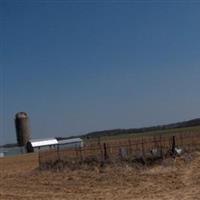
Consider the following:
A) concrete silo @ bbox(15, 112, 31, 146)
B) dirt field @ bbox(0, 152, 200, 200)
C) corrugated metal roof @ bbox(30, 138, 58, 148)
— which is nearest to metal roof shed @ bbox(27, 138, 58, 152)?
corrugated metal roof @ bbox(30, 138, 58, 148)

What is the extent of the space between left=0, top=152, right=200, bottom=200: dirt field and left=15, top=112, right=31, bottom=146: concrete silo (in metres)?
73.5

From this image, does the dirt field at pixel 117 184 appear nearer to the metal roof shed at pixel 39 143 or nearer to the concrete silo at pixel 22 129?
the metal roof shed at pixel 39 143

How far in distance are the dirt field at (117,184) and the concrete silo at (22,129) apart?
7346cm

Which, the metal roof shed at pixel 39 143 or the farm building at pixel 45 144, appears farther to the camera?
the metal roof shed at pixel 39 143

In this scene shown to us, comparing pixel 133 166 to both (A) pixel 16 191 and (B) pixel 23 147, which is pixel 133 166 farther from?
(B) pixel 23 147

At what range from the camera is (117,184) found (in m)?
22.1

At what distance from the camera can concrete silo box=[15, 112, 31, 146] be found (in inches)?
4003

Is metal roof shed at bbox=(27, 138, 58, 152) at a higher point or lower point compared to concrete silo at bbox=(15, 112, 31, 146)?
lower

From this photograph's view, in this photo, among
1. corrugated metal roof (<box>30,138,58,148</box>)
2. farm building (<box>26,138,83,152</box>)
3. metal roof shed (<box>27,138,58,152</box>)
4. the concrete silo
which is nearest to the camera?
farm building (<box>26,138,83,152</box>)

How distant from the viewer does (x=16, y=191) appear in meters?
22.4

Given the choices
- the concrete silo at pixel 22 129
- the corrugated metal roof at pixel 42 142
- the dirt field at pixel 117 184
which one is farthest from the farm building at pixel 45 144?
the dirt field at pixel 117 184

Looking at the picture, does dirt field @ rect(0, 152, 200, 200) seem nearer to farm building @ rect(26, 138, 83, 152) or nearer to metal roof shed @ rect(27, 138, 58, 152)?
farm building @ rect(26, 138, 83, 152)

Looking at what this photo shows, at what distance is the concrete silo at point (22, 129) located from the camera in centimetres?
10169

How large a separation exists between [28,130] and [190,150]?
7860cm
